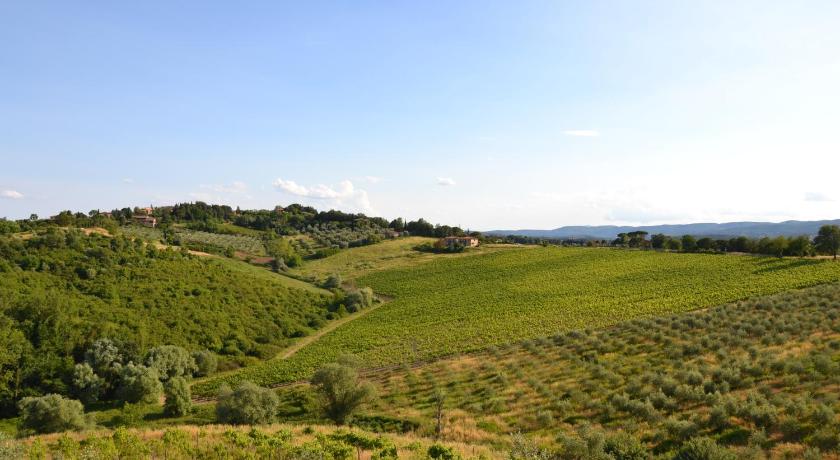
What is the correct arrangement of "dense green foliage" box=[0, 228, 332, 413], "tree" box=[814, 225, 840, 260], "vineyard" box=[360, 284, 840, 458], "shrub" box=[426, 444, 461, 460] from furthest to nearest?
"tree" box=[814, 225, 840, 260] < "dense green foliage" box=[0, 228, 332, 413] < "vineyard" box=[360, 284, 840, 458] < "shrub" box=[426, 444, 461, 460]

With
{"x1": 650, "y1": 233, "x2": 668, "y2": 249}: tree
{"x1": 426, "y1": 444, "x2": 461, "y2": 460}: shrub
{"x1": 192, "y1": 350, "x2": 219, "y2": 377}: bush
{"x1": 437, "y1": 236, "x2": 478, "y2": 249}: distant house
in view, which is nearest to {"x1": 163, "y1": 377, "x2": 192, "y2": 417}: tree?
{"x1": 192, "y1": 350, "x2": 219, "y2": 377}: bush

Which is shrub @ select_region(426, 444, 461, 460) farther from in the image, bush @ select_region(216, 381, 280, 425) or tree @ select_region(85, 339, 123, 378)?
tree @ select_region(85, 339, 123, 378)

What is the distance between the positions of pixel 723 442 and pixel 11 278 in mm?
57993

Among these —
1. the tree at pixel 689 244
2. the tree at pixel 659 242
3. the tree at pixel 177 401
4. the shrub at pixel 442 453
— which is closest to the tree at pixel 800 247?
the tree at pixel 689 244

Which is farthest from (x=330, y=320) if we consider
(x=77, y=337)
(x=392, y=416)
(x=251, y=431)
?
(x=251, y=431)

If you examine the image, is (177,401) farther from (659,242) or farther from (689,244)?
(659,242)

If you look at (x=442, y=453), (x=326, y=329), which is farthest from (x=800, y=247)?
(x=442, y=453)

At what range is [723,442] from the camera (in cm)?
1889

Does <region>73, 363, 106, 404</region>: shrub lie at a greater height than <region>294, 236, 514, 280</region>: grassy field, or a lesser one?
lesser

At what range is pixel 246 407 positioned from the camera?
2612 cm

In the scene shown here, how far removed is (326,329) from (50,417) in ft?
122

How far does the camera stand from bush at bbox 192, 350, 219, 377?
42094mm

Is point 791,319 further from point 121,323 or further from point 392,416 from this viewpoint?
point 121,323

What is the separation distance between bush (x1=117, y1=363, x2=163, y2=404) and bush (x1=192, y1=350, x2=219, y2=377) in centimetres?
791
